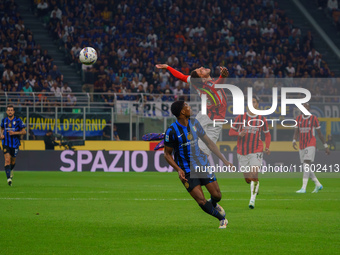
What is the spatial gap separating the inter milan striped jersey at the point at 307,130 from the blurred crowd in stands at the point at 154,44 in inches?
500

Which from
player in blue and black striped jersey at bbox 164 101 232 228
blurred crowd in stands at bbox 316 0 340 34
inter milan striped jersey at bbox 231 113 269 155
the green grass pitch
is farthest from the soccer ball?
blurred crowd in stands at bbox 316 0 340 34

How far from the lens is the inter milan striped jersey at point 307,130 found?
56.9 feet

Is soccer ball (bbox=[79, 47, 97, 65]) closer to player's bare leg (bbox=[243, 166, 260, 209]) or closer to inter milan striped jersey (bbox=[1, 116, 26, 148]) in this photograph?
inter milan striped jersey (bbox=[1, 116, 26, 148])

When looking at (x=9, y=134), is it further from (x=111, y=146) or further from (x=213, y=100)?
(x=213, y=100)

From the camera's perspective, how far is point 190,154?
969cm

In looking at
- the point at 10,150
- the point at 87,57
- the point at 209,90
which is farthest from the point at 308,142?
the point at 10,150

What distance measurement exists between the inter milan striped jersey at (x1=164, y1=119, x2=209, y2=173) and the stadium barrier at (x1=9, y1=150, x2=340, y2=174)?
16.7 meters

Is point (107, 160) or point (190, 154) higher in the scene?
point (190, 154)

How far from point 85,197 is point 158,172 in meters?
11.5

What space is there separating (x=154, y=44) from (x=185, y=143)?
2557 centimetres

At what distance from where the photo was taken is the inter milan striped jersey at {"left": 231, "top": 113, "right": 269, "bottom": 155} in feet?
46.7

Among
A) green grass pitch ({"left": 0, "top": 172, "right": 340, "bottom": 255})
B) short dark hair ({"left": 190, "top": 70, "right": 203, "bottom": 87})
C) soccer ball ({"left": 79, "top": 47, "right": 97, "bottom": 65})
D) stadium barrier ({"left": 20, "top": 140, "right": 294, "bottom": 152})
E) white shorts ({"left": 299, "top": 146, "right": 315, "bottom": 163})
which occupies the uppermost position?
soccer ball ({"left": 79, "top": 47, "right": 97, "bottom": 65})

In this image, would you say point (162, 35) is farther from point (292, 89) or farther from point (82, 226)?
point (82, 226)

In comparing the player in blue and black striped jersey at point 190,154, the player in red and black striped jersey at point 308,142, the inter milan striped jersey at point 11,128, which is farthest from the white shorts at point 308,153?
the inter milan striped jersey at point 11,128
